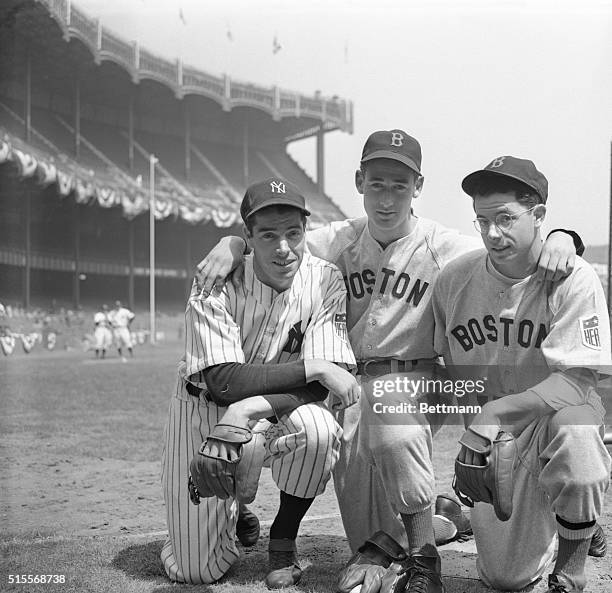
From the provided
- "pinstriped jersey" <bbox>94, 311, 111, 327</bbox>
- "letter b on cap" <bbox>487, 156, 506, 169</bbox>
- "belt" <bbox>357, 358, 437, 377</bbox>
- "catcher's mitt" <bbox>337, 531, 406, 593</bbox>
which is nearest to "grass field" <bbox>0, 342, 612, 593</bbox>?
"catcher's mitt" <bbox>337, 531, 406, 593</bbox>

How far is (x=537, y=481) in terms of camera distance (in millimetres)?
2246

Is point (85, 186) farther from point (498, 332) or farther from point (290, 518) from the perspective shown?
point (498, 332)

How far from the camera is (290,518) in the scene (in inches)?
91.7

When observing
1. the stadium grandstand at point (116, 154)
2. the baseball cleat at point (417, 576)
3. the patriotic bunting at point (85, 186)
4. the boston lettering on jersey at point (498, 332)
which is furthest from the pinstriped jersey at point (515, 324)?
the patriotic bunting at point (85, 186)

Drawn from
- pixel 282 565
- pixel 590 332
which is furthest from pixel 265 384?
pixel 590 332

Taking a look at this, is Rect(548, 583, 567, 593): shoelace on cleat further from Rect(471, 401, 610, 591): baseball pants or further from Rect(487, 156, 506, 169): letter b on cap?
Rect(487, 156, 506, 169): letter b on cap

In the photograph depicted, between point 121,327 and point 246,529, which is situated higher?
point 121,327

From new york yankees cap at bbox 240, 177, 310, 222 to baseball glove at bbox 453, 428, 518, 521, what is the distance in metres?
0.86

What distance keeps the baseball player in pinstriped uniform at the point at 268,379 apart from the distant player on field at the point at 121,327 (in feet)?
35.3

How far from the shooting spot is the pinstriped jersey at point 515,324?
2078mm

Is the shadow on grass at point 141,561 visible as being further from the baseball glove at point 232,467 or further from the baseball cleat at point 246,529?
the baseball glove at point 232,467

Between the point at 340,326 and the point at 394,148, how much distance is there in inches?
24.1

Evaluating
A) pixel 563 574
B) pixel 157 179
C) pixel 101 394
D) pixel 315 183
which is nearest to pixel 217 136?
pixel 315 183

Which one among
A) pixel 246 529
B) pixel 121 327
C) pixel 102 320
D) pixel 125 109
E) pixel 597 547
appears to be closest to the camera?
pixel 597 547
